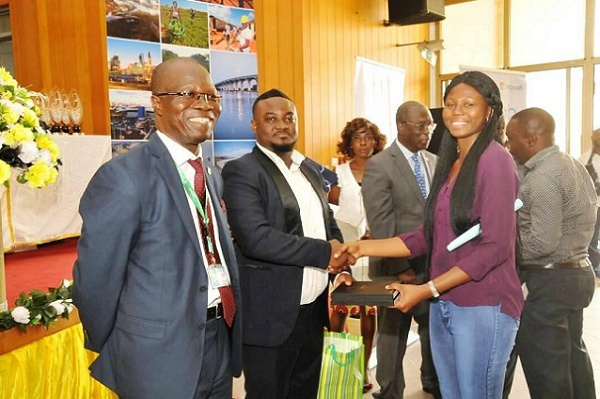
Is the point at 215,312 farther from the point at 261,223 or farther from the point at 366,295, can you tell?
the point at 366,295

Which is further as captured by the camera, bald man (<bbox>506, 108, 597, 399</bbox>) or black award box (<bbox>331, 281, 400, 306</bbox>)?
bald man (<bbox>506, 108, 597, 399</bbox>)

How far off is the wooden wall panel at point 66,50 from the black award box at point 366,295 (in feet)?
10.1

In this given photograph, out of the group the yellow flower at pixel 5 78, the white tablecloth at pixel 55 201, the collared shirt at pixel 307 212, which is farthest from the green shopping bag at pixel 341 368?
the white tablecloth at pixel 55 201

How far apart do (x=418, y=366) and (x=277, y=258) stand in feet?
7.62

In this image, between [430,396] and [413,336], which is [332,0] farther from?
[430,396]

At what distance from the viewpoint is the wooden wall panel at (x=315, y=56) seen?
5.73 metres

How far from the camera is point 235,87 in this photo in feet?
16.9

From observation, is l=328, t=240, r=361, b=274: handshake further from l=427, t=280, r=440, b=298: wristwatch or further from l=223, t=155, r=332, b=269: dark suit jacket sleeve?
l=427, t=280, r=440, b=298: wristwatch

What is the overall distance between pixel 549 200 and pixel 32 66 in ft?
15.0

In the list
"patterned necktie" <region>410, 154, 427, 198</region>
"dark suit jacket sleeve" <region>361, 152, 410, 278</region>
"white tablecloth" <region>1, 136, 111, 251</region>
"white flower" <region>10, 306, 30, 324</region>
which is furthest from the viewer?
"white tablecloth" <region>1, 136, 111, 251</region>

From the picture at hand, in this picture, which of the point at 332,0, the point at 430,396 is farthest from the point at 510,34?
the point at 430,396

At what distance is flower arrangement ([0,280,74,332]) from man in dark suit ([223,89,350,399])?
80 cm

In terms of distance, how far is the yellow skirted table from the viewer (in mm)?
2053

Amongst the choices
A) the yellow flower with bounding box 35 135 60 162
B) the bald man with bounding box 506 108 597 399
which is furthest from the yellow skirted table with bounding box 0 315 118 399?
the bald man with bounding box 506 108 597 399
